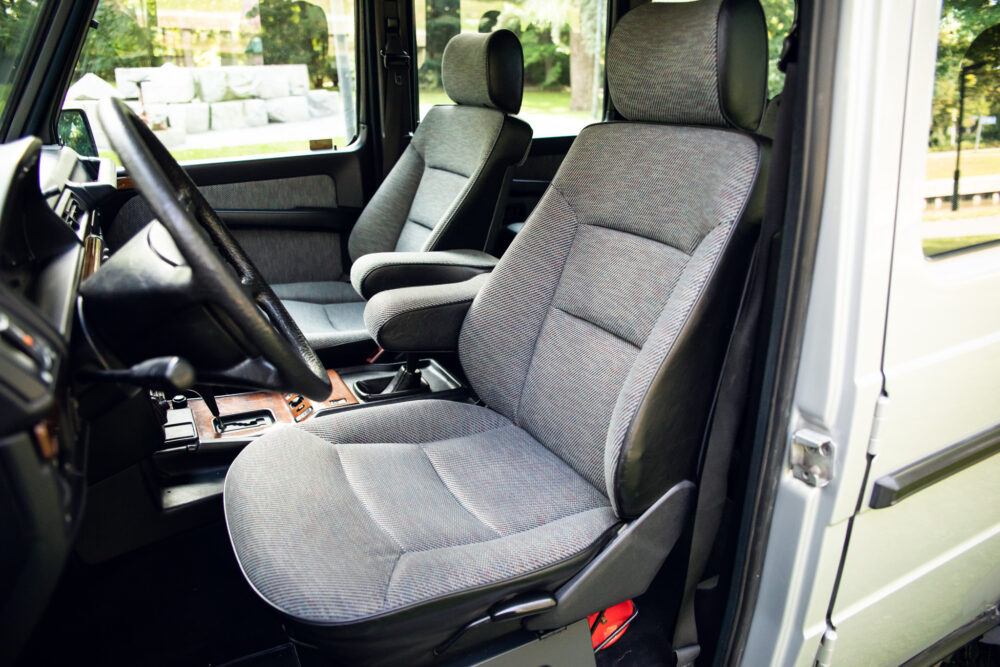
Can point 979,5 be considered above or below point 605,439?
above

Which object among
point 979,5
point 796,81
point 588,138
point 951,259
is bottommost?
point 951,259

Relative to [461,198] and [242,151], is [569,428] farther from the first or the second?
[242,151]

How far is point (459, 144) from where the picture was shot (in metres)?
2.80

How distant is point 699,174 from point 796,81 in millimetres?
346

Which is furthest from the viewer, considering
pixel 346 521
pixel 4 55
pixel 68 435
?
pixel 4 55

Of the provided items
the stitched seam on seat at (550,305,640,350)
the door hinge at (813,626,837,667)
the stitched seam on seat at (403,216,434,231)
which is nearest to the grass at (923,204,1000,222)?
the stitched seam on seat at (550,305,640,350)

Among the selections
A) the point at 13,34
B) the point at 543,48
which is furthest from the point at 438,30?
the point at 13,34

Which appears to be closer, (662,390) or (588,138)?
(662,390)

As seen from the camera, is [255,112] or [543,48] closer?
[255,112]

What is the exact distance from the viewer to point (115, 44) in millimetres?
2643

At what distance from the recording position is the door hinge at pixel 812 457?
110 cm

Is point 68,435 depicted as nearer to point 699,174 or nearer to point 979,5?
point 699,174

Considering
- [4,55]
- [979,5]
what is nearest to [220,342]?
[979,5]

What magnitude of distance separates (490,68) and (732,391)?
1.70 metres
